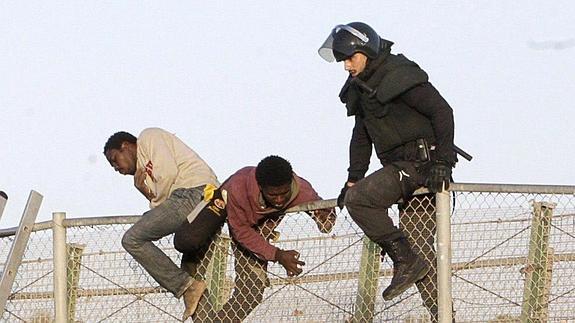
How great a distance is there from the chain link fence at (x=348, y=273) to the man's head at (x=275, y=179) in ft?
0.73

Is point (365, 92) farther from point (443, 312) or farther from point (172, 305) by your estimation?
point (172, 305)

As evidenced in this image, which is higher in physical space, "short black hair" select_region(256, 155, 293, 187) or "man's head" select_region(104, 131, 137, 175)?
"man's head" select_region(104, 131, 137, 175)

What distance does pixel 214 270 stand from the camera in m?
9.28

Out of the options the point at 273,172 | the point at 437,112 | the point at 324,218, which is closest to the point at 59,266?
the point at 273,172

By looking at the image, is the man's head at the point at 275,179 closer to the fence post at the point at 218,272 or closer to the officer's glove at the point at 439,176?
the fence post at the point at 218,272

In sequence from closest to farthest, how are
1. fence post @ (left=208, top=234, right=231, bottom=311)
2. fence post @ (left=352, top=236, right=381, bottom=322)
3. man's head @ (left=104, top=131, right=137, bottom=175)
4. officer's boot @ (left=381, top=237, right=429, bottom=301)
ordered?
officer's boot @ (left=381, top=237, right=429, bottom=301)
fence post @ (left=352, top=236, right=381, bottom=322)
fence post @ (left=208, top=234, right=231, bottom=311)
man's head @ (left=104, top=131, right=137, bottom=175)

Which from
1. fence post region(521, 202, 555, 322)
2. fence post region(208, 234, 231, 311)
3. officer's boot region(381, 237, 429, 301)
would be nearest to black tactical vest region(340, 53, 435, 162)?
officer's boot region(381, 237, 429, 301)

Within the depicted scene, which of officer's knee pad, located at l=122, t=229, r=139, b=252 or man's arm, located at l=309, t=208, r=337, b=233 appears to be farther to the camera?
officer's knee pad, located at l=122, t=229, r=139, b=252

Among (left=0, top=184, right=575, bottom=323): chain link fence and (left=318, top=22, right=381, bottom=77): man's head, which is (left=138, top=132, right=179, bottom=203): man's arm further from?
(left=318, top=22, right=381, bottom=77): man's head

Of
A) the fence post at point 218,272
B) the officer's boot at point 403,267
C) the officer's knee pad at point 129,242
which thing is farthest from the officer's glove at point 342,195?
the officer's knee pad at point 129,242

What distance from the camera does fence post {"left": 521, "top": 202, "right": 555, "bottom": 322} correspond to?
8.05 m

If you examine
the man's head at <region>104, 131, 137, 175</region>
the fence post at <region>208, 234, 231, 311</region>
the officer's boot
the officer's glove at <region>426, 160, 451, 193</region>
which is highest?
the man's head at <region>104, 131, 137, 175</region>

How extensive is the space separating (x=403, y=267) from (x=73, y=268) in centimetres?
284

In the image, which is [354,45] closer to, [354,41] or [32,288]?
[354,41]
